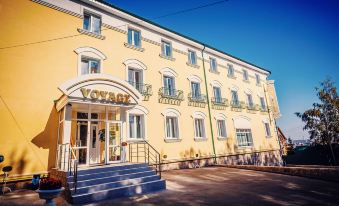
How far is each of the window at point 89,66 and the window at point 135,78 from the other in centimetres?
220

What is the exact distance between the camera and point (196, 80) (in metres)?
17.2

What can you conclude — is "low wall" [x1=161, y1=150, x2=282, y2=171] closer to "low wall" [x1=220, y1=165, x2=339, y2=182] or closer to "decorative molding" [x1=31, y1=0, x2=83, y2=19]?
"low wall" [x1=220, y1=165, x2=339, y2=182]

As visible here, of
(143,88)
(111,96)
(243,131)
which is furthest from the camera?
(243,131)

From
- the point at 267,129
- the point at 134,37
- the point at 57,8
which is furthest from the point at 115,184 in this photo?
the point at 267,129

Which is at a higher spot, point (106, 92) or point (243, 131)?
point (106, 92)

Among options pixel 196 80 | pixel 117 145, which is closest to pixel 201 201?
pixel 117 145

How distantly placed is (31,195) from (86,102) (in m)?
4.10

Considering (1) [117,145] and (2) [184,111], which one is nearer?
(1) [117,145]

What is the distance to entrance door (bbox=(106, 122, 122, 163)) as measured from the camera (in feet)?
34.0

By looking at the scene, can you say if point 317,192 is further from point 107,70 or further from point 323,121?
point 323,121

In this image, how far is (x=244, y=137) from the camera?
20141 mm

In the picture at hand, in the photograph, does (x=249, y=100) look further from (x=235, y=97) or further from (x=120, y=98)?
(x=120, y=98)

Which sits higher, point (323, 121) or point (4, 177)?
point (323, 121)

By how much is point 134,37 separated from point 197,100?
710 cm
